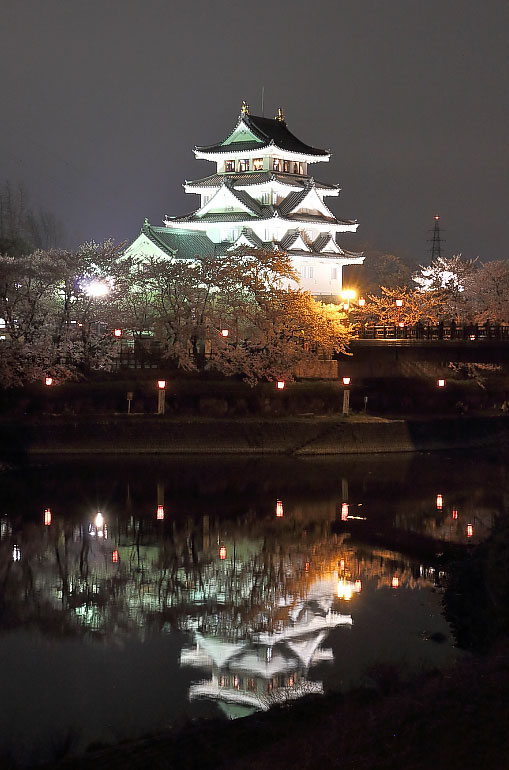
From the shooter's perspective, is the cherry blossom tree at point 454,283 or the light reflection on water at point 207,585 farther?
the cherry blossom tree at point 454,283

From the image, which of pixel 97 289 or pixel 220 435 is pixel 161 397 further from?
pixel 97 289

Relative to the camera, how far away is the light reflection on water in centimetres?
1622

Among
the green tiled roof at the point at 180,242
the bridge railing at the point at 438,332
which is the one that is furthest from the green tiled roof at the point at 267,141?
the bridge railing at the point at 438,332

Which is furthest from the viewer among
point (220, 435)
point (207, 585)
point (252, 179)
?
point (252, 179)

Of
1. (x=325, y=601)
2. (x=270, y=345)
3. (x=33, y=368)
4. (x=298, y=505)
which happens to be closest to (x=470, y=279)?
(x=270, y=345)

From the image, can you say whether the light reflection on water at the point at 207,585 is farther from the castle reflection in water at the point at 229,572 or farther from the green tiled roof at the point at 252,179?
the green tiled roof at the point at 252,179

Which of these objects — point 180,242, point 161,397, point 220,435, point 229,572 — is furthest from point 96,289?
point 229,572

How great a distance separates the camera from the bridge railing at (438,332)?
53.2 metres

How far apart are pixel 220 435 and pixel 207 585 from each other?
71.8 feet

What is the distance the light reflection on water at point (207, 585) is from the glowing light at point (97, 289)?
13641 mm

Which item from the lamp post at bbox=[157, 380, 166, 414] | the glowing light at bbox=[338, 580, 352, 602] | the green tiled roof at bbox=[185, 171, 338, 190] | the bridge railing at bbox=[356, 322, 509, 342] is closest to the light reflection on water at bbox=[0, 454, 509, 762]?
the glowing light at bbox=[338, 580, 352, 602]

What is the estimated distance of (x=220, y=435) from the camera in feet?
149

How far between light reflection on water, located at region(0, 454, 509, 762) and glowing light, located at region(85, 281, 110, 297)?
44.8ft

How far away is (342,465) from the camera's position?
43.5m
